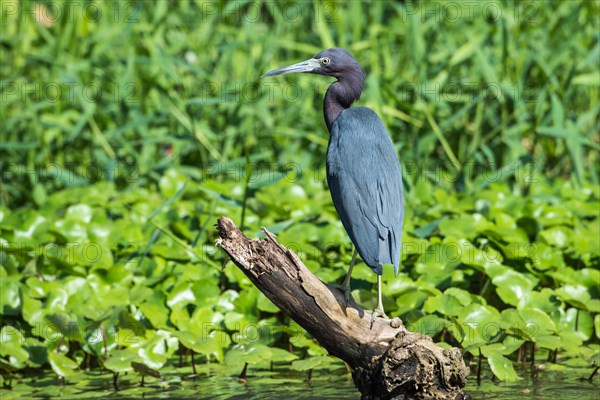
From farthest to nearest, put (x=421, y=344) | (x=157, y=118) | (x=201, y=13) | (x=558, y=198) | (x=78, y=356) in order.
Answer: (x=201, y=13)
(x=157, y=118)
(x=558, y=198)
(x=78, y=356)
(x=421, y=344)

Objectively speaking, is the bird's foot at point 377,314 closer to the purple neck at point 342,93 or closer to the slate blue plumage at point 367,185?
the slate blue plumage at point 367,185

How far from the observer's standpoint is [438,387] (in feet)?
12.2

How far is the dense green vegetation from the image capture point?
16.3 ft

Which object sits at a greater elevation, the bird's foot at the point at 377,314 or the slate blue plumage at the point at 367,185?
the slate blue plumage at the point at 367,185

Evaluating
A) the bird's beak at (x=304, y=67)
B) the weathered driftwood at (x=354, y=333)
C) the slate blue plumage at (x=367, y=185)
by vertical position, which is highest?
the bird's beak at (x=304, y=67)

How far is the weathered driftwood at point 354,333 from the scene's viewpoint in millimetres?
3666

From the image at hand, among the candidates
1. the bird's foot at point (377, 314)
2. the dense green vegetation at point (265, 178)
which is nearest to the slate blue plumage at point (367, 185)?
the bird's foot at point (377, 314)

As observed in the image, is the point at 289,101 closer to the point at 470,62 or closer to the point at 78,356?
the point at 470,62

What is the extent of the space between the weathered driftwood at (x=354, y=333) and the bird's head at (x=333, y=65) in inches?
46.7

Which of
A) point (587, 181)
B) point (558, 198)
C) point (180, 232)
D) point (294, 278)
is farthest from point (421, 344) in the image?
point (587, 181)

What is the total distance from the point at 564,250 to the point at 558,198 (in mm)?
915

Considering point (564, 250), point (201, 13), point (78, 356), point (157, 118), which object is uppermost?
point (201, 13)

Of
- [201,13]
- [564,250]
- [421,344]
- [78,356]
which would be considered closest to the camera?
[421,344]

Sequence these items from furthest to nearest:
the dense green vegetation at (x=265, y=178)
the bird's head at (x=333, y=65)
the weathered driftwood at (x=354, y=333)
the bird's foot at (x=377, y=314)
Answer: the dense green vegetation at (x=265, y=178) → the bird's head at (x=333, y=65) → the bird's foot at (x=377, y=314) → the weathered driftwood at (x=354, y=333)
